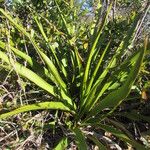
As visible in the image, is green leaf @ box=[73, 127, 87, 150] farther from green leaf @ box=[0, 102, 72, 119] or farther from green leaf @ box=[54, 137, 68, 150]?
green leaf @ box=[0, 102, 72, 119]

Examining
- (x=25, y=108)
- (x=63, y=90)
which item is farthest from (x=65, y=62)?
(x=25, y=108)

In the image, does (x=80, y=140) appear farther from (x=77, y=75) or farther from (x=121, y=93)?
(x=77, y=75)

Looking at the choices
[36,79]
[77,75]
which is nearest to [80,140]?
[36,79]

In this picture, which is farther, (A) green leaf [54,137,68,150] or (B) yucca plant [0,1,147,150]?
(B) yucca plant [0,1,147,150]

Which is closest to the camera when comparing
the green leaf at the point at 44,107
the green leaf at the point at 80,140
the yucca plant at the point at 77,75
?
the green leaf at the point at 80,140

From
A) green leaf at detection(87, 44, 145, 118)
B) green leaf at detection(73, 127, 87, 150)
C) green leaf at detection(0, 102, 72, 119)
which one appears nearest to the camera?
green leaf at detection(87, 44, 145, 118)

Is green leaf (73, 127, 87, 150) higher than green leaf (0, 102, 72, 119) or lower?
lower

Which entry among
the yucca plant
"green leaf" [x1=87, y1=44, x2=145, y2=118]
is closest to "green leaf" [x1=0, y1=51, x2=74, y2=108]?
the yucca plant

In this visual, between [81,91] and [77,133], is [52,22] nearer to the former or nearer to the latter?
[81,91]

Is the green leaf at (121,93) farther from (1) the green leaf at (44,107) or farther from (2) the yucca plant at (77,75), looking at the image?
(1) the green leaf at (44,107)

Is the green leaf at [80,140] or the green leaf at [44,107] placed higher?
the green leaf at [44,107]

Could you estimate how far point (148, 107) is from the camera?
2.54m

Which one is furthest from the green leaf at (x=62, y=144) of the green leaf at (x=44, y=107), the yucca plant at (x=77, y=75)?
the green leaf at (x=44, y=107)

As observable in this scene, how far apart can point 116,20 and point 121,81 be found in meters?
0.66
